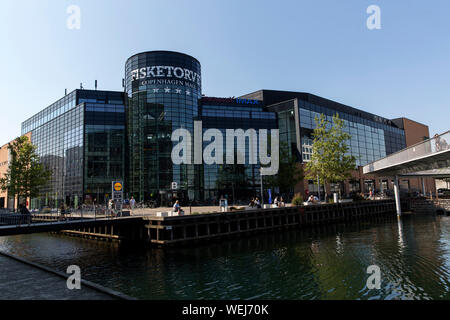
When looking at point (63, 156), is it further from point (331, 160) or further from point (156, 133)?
point (331, 160)

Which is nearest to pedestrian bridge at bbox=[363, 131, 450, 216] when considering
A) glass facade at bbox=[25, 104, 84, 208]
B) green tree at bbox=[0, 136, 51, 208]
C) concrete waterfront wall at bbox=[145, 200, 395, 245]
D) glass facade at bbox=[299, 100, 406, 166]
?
concrete waterfront wall at bbox=[145, 200, 395, 245]

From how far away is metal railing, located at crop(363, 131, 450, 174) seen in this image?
2285 cm

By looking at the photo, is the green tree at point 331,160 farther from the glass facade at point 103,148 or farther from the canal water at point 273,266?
the glass facade at point 103,148

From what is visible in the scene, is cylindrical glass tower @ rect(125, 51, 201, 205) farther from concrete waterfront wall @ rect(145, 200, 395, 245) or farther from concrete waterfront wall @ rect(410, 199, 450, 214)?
concrete waterfront wall @ rect(410, 199, 450, 214)

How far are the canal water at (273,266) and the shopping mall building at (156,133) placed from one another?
101 ft

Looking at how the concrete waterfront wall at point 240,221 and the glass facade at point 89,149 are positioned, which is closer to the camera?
the concrete waterfront wall at point 240,221

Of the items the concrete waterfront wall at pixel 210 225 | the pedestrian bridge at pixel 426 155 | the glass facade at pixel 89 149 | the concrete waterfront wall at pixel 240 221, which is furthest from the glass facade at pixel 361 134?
the glass facade at pixel 89 149

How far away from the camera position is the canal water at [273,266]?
12.7m

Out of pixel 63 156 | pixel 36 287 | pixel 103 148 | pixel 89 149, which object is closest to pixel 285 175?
pixel 103 148

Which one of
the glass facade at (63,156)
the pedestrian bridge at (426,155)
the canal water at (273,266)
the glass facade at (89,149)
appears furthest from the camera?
the glass facade at (63,156)

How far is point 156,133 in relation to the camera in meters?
57.4

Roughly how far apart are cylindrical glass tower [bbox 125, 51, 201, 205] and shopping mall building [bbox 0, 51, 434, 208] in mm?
185

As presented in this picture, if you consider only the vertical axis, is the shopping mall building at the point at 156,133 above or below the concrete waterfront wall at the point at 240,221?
above

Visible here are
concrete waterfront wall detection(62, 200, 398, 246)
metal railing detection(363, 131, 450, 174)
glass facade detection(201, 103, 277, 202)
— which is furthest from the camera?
glass facade detection(201, 103, 277, 202)
